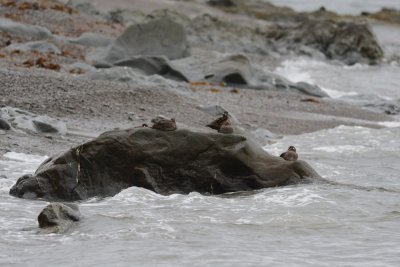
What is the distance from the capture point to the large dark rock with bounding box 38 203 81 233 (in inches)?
277

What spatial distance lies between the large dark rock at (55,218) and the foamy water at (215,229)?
8cm

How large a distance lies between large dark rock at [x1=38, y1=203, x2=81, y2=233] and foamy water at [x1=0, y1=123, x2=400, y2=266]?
85 mm

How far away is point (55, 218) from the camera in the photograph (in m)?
7.09

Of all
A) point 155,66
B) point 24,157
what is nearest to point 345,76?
point 155,66

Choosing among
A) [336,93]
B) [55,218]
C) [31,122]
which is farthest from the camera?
[336,93]

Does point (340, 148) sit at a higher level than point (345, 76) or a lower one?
lower

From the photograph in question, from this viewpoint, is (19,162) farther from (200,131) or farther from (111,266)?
(111,266)

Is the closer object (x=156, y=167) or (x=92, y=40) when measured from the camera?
(x=156, y=167)

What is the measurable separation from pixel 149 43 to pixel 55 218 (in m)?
15.8

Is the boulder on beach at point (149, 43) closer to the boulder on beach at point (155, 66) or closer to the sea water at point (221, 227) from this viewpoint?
the boulder on beach at point (155, 66)

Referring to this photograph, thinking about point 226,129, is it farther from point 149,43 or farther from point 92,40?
point 92,40

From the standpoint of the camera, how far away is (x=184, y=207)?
8.09m

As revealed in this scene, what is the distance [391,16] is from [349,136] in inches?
1675

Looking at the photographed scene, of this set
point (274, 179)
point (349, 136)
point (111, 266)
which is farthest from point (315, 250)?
point (349, 136)
